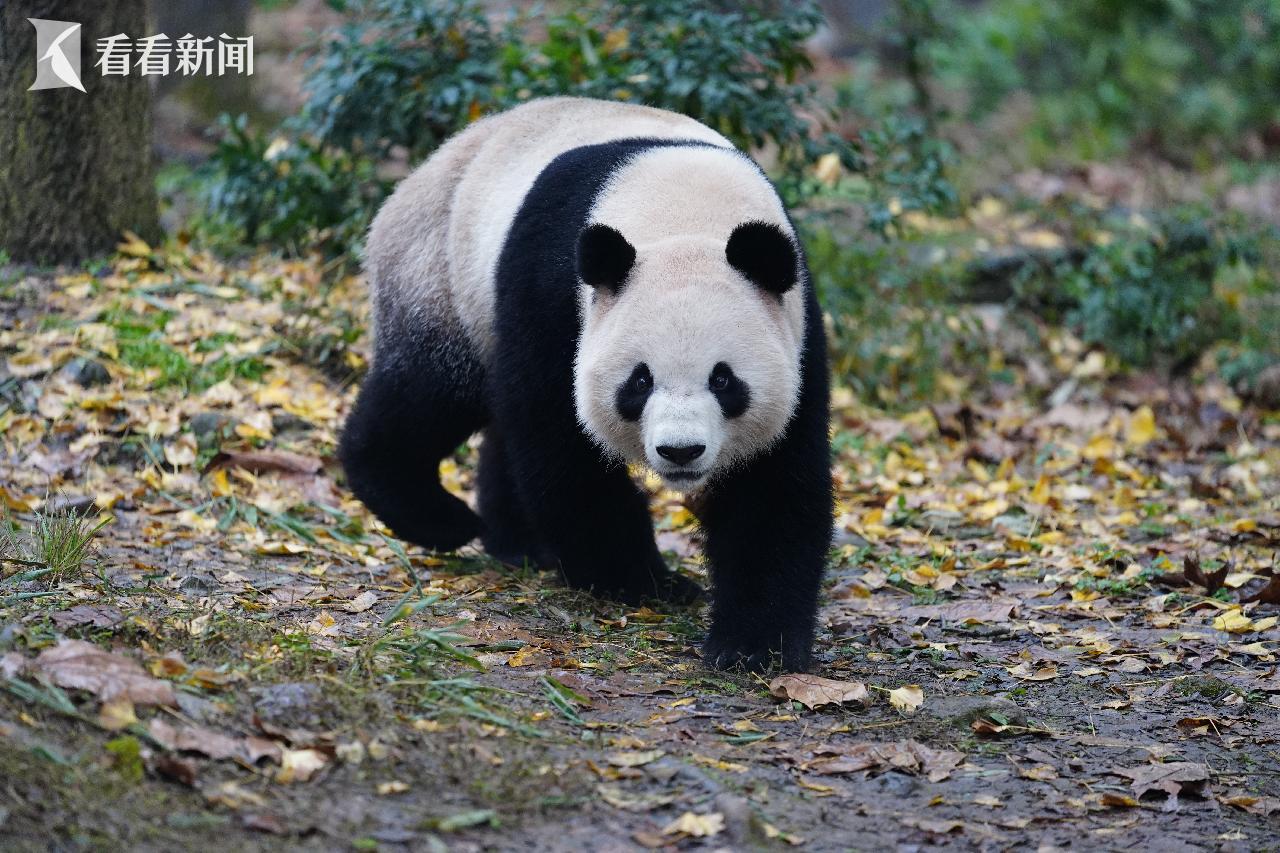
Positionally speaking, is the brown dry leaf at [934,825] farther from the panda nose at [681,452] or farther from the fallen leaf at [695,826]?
the panda nose at [681,452]

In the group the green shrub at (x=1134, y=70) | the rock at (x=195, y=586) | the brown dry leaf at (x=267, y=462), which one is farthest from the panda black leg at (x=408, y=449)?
the green shrub at (x=1134, y=70)

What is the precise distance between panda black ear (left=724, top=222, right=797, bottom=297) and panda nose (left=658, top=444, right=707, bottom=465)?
651mm

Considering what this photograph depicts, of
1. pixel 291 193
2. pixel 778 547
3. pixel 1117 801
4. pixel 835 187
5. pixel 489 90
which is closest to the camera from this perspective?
pixel 1117 801

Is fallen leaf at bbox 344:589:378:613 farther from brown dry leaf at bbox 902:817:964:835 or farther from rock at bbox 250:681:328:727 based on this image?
brown dry leaf at bbox 902:817:964:835

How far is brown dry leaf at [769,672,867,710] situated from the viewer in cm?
443

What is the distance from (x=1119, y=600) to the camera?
5805mm

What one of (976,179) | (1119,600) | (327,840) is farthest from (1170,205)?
(327,840)

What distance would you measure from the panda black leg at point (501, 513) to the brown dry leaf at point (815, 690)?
189 cm

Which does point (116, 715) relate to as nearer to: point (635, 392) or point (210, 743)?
point (210, 743)

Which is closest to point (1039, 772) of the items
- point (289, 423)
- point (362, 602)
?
point (362, 602)

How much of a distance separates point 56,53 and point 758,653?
17.5 ft

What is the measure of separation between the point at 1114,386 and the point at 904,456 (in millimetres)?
2245

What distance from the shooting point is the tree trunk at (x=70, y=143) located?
7.37 meters

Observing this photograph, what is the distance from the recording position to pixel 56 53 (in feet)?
24.3
